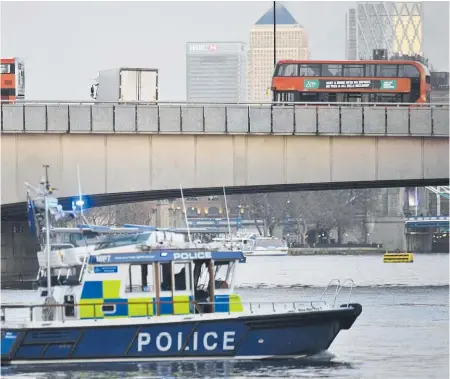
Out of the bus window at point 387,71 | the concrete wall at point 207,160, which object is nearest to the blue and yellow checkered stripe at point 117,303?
the concrete wall at point 207,160

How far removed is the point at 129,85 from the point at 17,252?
39.2ft

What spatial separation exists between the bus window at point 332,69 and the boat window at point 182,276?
4482cm

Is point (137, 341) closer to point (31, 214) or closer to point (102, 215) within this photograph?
point (31, 214)

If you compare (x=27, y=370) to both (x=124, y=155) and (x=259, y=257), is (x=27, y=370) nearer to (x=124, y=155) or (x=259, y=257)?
(x=124, y=155)

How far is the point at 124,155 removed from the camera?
7531 centimetres

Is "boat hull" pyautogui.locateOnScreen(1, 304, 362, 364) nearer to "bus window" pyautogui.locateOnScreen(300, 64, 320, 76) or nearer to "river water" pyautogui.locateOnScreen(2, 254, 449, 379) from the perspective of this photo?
"river water" pyautogui.locateOnScreen(2, 254, 449, 379)

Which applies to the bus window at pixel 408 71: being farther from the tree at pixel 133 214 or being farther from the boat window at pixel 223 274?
the tree at pixel 133 214

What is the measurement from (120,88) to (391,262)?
76275mm

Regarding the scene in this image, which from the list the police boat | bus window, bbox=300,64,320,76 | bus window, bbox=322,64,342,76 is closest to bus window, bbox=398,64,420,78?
bus window, bbox=322,64,342,76

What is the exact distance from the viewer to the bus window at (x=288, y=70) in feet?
293

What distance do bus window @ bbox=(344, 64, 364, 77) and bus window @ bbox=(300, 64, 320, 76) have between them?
1.74 metres

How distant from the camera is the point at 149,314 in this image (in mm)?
45938

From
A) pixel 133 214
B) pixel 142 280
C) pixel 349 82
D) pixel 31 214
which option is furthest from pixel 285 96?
pixel 133 214

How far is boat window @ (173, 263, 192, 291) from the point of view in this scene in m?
46.4
